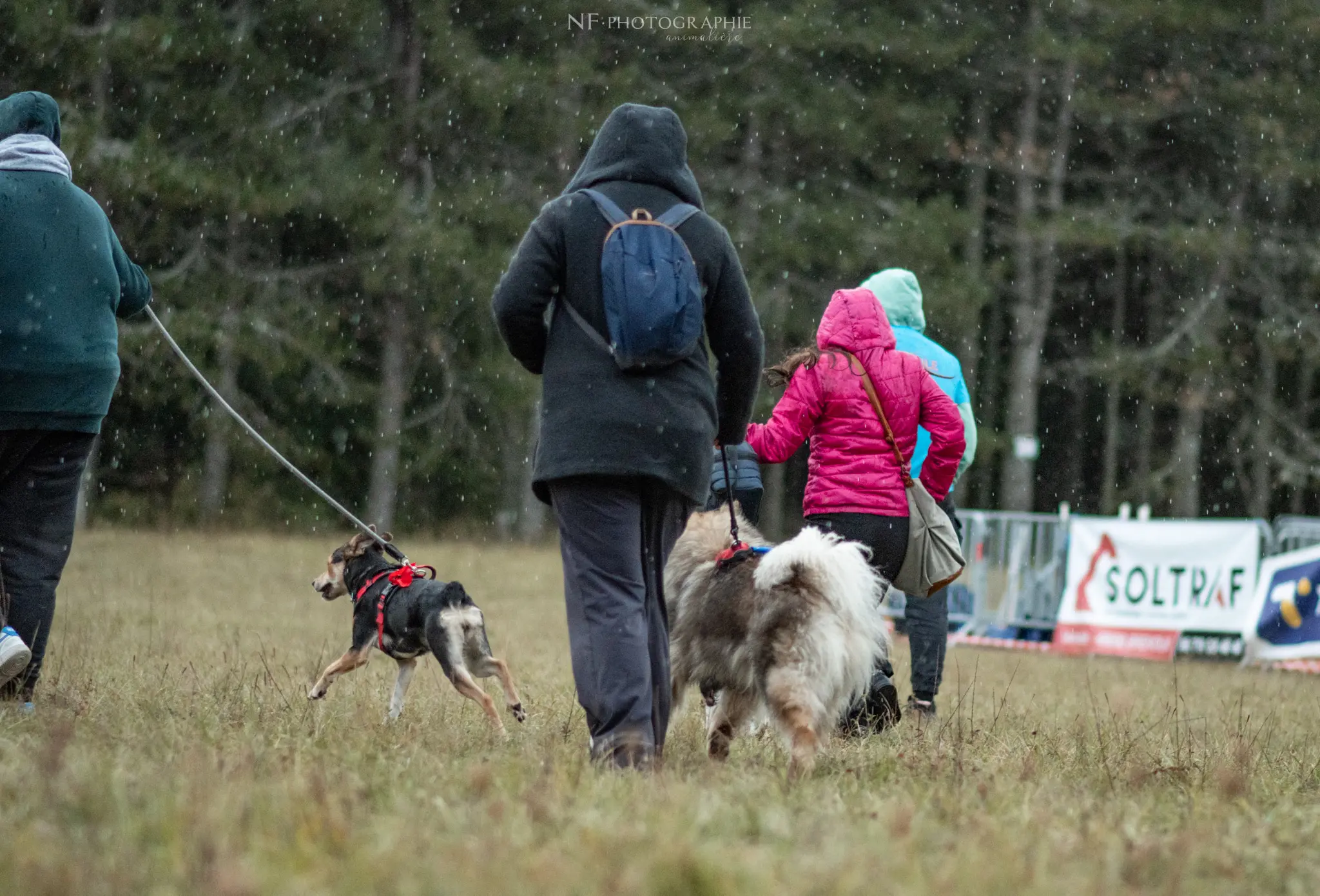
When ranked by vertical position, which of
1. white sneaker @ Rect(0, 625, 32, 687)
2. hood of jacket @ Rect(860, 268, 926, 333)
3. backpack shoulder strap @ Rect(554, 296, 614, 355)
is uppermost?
hood of jacket @ Rect(860, 268, 926, 333)

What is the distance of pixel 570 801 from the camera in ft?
11.8

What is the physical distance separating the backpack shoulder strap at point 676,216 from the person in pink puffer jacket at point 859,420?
113 centimetres

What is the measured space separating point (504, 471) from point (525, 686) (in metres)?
22.0

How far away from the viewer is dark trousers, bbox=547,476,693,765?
438cm

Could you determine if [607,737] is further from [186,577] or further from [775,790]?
[186,577]

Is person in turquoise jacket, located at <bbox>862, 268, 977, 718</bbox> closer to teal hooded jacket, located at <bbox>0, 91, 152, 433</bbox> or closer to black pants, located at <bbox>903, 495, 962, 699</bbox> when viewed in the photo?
black pants, located at <bbox>903, 495, 962, 699</bbox>

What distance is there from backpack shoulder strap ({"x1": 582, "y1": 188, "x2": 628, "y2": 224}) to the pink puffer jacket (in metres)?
Answer: 1.35

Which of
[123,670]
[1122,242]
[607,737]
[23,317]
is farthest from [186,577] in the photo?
[1122,242]

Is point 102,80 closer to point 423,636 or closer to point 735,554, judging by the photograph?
point 423,636

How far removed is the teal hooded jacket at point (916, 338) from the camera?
6426 millimetres

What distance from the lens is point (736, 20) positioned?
24.2m

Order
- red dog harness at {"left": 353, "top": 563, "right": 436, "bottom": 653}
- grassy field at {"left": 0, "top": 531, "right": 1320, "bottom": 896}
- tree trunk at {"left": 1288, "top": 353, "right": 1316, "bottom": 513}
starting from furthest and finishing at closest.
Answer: tree trunk at {"left": 1288, "top": 353, "right": 1316, "bottom": 513}, red dog harness at {"left": 353, "top": 563, "right": 436, "bottom": 653}, grassy field at {"left": 0, "top": 531, "right": 1320, "bottom": 896}

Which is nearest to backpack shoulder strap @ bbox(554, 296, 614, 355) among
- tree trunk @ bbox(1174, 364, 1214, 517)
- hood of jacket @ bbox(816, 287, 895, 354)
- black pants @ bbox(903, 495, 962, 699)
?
hood of jacket @ bbox(816, 287, 895, 354)

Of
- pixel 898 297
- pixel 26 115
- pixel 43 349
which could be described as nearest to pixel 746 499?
pixel 898 297
